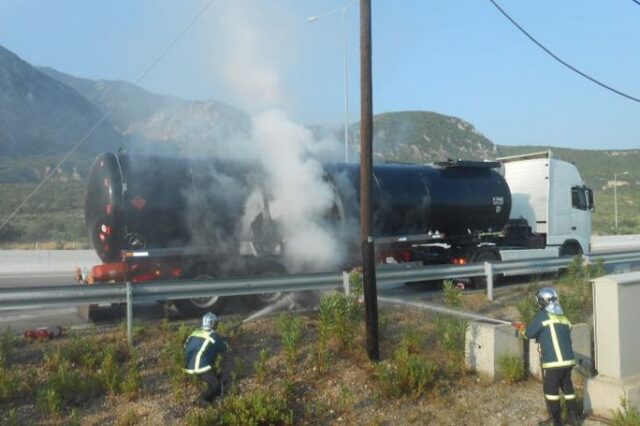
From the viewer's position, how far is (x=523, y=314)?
9258 mm

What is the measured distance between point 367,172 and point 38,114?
9220cm

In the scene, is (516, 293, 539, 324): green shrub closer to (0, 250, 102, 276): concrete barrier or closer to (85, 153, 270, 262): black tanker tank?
(85, 153, 270, 262): black tanker tank

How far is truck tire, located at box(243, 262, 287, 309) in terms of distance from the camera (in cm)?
1076

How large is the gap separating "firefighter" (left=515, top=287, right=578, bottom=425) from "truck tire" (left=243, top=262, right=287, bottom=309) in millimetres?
5146

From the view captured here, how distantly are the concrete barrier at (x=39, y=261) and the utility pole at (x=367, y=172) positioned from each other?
57.1 ft

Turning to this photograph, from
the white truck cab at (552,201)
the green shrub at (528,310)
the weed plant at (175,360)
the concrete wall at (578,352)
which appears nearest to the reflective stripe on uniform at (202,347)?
the weed plant at (175,360)

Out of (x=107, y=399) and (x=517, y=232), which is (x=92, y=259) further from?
(x=107, y=399)

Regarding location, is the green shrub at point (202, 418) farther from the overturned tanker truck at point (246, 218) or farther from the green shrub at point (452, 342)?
the overturned tanker truck at point (246, 218)

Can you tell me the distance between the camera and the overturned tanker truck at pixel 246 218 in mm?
10062

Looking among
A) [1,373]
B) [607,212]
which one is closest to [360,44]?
[1,373]

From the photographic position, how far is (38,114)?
8925 centimetres

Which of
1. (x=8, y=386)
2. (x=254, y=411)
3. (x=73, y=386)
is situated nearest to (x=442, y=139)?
(x=73, y=386)

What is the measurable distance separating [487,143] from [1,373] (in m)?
68.2

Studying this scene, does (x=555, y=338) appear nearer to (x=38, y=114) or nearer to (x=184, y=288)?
(x=184, y=288)
